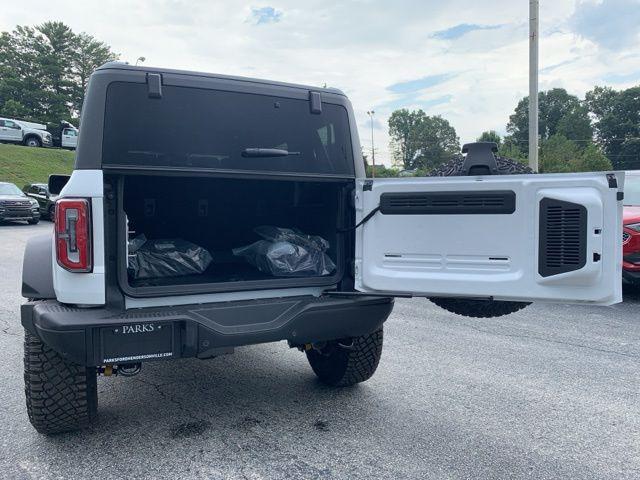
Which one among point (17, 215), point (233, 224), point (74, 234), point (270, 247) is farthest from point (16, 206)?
point (74, 234)

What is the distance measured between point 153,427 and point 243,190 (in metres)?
1.90

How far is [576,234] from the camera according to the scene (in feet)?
9.13

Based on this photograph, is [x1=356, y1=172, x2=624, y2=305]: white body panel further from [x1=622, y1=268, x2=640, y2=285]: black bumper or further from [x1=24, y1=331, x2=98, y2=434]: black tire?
[x1=622, y1=268, x2=640, y2=285]: black bumper

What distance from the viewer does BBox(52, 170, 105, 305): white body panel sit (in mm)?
2695

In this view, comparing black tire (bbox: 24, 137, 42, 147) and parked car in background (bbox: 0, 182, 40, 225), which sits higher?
black tire (bbox: 24, 137, 42, 147)

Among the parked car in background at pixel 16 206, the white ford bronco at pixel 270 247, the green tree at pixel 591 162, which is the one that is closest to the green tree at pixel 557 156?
the green tree at pixel 591 162

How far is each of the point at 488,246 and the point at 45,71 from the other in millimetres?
59995

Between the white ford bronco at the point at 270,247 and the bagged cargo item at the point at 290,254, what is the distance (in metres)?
0.01

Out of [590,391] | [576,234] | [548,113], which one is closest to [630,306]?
[590,391]

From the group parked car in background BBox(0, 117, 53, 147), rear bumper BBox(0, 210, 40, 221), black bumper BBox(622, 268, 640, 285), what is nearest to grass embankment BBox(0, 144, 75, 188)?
parked car in background BBox(0, 117, 53, 147)

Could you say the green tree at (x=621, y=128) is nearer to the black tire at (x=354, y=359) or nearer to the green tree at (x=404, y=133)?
the green tree at (x=404, y=133)

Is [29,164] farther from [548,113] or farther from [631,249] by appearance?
[548,113]

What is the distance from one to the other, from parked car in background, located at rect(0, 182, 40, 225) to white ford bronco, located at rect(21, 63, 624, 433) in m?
17.9

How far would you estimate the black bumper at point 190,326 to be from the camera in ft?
8.70
